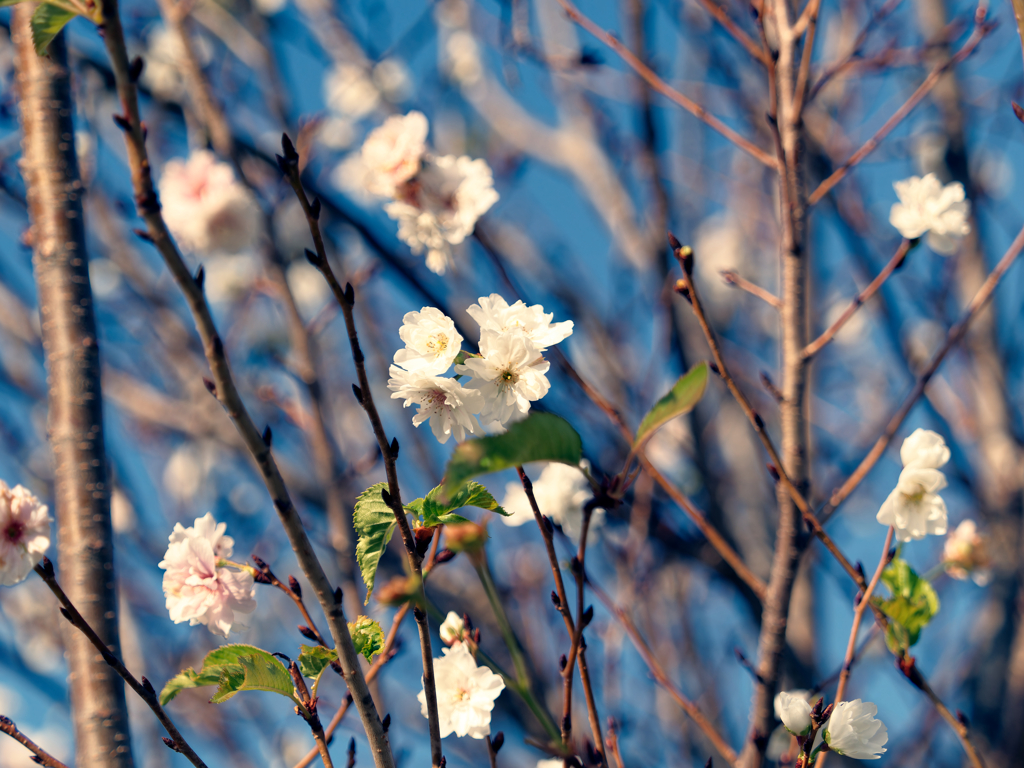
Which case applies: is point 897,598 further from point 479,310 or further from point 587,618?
point 479,310

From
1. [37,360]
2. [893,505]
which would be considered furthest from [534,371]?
[37,360]

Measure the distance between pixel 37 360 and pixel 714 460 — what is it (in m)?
3.18

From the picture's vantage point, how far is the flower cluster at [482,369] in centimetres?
90

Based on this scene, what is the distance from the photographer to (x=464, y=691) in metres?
1.13

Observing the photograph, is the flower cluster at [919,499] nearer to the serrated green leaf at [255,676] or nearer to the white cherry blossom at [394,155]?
the serrated green leaf at [255,676]

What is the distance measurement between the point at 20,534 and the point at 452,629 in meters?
0.61

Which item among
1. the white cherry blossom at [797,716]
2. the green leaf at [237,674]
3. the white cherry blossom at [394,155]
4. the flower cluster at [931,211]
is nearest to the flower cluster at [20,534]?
the green leaf at [237,674]

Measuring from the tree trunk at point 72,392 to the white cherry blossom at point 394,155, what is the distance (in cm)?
55

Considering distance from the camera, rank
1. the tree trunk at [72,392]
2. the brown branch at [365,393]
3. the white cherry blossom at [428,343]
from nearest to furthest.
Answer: the brown branch at [365,393], the white cherry blossom at [428,343], the tree trunk at [72,392]

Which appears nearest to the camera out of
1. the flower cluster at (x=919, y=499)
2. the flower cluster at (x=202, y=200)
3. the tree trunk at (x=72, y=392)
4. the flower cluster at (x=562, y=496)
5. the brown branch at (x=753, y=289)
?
the tree trunk at (x=72, y=392)

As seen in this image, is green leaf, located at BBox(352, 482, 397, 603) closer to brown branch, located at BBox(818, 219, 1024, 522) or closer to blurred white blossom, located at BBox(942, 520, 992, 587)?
brown branch, located at BBox(818, 219, 1024, 522)

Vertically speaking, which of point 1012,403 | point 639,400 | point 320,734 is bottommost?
point 320,734

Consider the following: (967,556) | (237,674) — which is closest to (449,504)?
(237,674)

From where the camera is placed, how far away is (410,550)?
78cm
